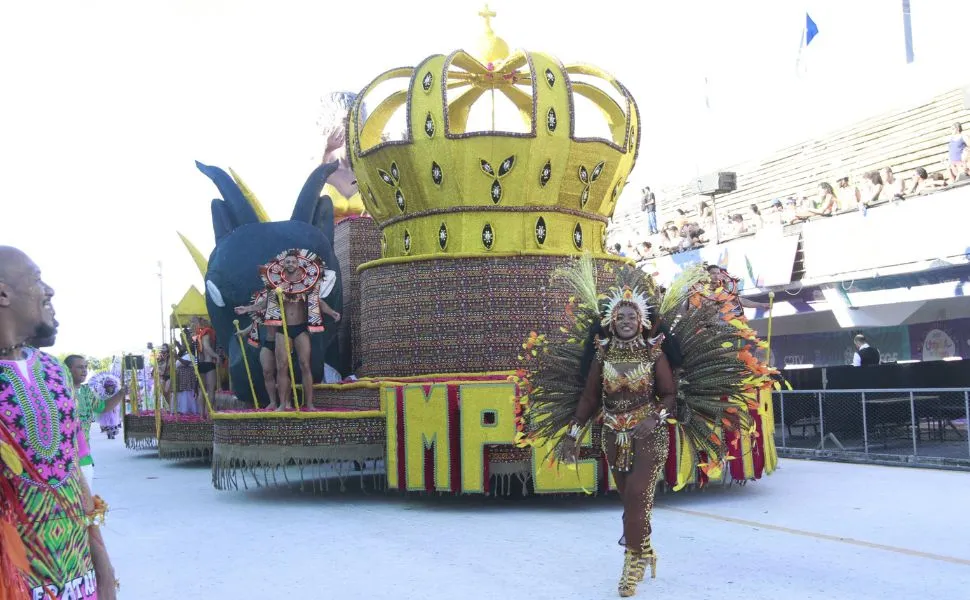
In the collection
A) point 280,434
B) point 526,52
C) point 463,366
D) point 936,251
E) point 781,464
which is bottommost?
point 781,464

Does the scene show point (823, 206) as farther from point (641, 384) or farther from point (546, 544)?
point (641, 384)

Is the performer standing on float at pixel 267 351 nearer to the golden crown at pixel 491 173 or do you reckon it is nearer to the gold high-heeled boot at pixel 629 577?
the golden crown at pixel 491 173

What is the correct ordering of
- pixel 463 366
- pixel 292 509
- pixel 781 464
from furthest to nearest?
pixel 781 464 < pixel 463 366 < pixel 292 509

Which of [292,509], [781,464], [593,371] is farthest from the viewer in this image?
[781,464]

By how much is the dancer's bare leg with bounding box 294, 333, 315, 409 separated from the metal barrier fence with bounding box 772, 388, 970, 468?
657 centimetres

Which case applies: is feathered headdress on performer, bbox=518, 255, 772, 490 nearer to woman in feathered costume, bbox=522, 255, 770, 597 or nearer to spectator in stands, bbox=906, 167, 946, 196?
woman in feathered costume, bbox=522, 255, 770, 597

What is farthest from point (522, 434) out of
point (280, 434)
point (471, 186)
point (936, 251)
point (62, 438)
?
point (936, 251)

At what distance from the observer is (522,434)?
6.76 m

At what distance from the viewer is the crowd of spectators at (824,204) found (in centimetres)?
1354

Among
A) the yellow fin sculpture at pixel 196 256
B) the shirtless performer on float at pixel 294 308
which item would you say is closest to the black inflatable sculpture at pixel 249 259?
the shirtless performer on float at pixel 294 308

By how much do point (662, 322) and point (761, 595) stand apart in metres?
1.83

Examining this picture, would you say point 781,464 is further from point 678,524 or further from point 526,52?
point 526,52

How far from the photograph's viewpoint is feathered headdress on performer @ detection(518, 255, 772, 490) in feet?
19.3

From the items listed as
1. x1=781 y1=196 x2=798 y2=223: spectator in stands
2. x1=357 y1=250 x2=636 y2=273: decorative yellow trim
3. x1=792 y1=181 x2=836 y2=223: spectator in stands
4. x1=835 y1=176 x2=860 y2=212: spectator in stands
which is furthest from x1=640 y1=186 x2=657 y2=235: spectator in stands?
x1=357 y1=250 x2=636 y2=273: decorative yellow trim
